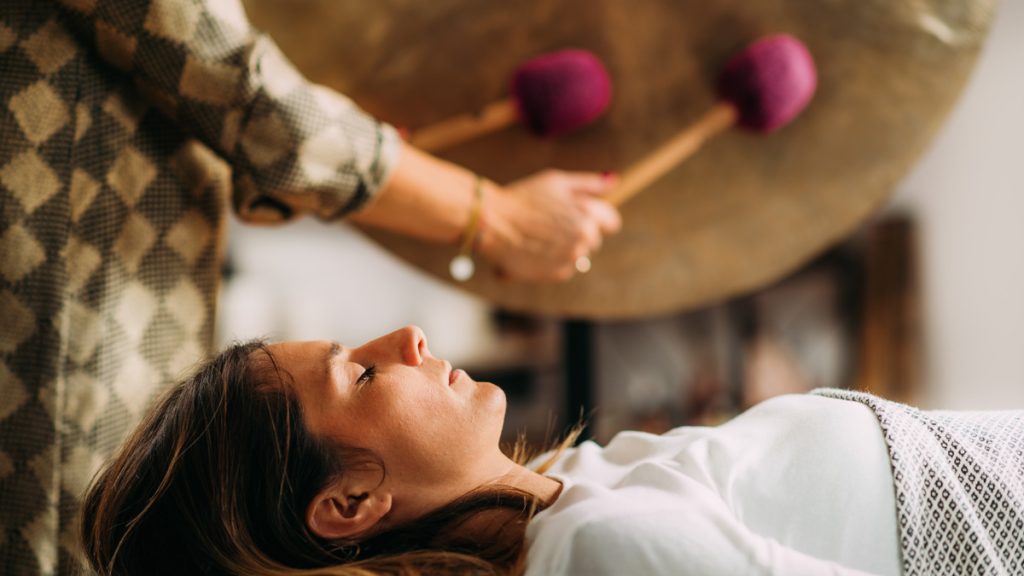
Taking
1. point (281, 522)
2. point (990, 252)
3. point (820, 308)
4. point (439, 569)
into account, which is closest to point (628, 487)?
point (439, 569)

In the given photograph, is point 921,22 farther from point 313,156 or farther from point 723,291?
point 313,156

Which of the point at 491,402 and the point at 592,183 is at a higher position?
the point at 592,183

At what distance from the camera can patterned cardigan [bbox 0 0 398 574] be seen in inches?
29.4

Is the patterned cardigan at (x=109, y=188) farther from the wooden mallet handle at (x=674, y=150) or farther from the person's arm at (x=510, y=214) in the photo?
the wooden mallet handle at (x=674, y=150)

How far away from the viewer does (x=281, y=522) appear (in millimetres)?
638

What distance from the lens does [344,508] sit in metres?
0.65

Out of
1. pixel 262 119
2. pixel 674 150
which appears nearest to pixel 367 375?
pixel 262 119

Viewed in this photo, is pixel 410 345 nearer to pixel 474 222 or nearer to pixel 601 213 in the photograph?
pixel 474 222

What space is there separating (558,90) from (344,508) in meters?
0.62

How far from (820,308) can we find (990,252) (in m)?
0.68

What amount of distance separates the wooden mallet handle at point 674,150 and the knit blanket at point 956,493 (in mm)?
554

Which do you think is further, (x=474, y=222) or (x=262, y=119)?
(x=474, y=222)

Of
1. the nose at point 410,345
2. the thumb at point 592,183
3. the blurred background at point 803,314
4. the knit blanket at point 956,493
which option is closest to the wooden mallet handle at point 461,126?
the thumb at point 592,183

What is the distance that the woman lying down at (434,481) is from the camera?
60 cm
